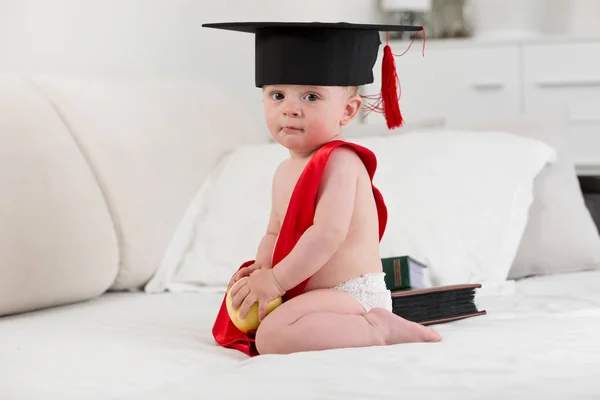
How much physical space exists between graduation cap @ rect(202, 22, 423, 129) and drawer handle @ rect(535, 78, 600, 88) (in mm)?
2187

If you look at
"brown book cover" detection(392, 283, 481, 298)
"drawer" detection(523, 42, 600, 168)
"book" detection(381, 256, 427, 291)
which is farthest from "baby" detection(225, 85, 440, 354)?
"drawer" detection(523, 42, 600, 168)

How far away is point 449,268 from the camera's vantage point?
5.89ft

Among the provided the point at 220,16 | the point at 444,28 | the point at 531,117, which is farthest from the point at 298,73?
the point at 444,28

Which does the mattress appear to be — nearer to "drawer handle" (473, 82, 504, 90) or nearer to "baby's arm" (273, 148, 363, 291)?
"baby's arm" (273, 148, 363, 291)

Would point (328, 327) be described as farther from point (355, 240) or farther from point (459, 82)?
point (459, 82)

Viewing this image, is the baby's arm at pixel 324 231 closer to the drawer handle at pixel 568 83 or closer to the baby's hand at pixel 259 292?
the baby's hand at pixel 259 292

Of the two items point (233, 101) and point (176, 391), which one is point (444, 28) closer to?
point (233, 101)

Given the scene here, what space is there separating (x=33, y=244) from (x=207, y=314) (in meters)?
0.32

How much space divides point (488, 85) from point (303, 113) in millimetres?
2292

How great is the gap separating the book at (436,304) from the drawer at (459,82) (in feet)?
6.43

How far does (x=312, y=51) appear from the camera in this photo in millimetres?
1277

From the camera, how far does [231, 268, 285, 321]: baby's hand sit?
124cm

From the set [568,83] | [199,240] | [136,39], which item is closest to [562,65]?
[568,83]

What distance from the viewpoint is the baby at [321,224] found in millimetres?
1221
